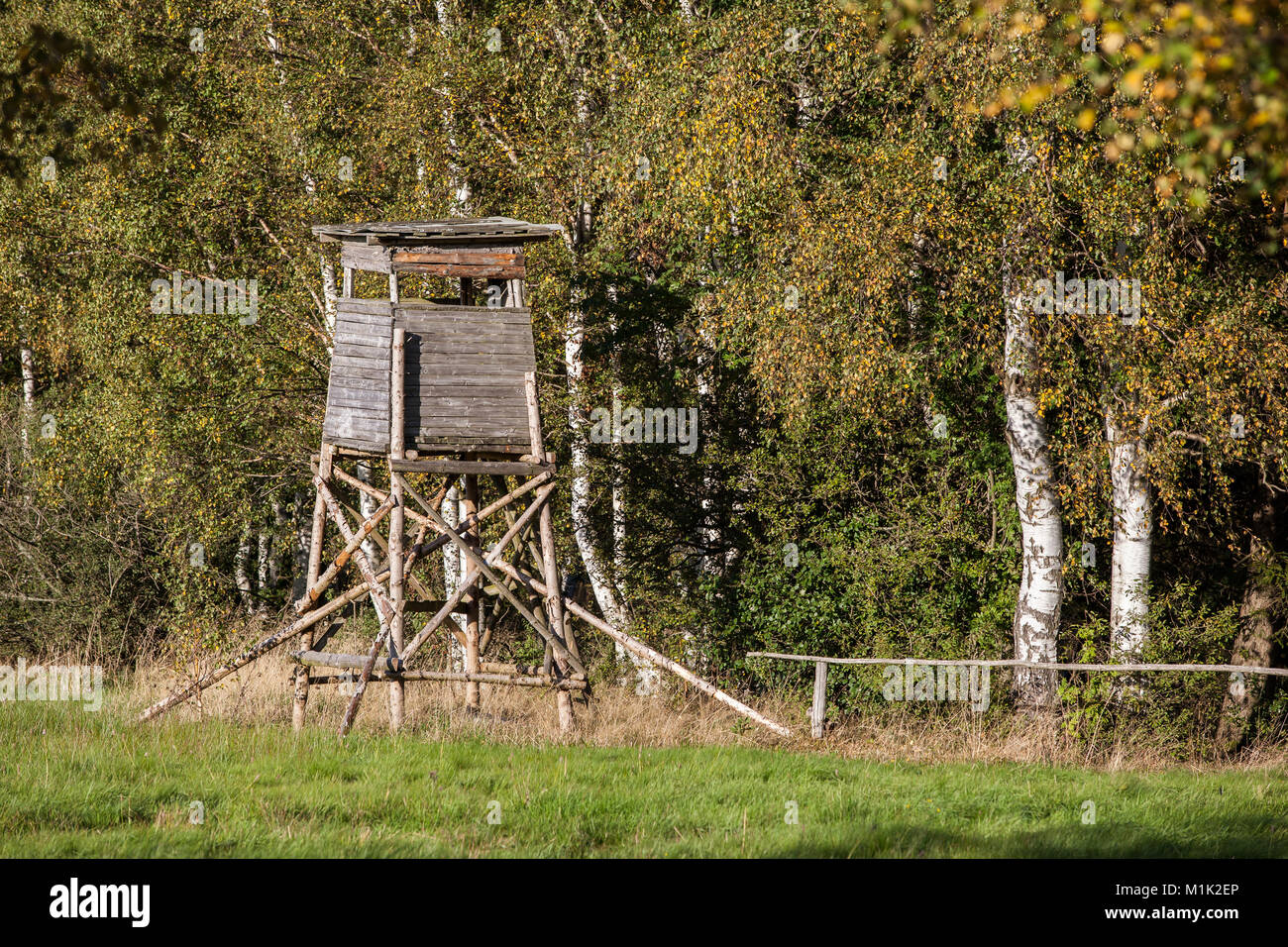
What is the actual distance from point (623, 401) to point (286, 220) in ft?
19.3

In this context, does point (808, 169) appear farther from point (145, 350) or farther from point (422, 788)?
point (145, 350)

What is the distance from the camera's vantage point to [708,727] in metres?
13.0

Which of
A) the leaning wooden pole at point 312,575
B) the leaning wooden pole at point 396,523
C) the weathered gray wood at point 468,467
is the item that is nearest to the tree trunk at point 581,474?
the weathered gray wood at point 468,467

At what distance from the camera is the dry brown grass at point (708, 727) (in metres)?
12.0

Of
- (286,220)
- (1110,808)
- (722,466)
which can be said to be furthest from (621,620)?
(1110,808)

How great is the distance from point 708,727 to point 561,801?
4110mm

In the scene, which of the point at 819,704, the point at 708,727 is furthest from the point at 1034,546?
the point at 708,727

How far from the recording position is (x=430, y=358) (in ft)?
41.4

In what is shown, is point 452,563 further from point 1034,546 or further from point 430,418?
point 1034,546

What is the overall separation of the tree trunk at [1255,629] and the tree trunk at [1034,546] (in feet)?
8.24

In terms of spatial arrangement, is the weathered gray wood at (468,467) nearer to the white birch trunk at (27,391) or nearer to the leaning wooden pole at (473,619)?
the leaning wooden pole at (473,619)

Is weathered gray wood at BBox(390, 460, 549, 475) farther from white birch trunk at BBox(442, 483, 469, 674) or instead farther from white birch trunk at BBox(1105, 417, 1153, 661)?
white birch trunk at BBox(1105, 417, 1153, 661)

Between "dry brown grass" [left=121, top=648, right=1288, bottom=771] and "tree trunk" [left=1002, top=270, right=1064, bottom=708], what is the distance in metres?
0.55

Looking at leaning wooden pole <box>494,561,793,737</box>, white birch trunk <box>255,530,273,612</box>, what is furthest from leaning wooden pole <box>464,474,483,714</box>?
white birch trunk <box>255,530,273,612</box>
